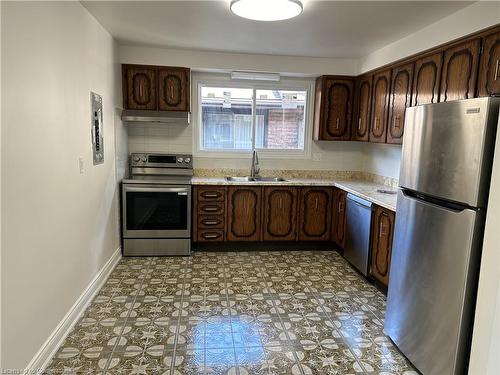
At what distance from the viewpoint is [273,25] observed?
3.03m

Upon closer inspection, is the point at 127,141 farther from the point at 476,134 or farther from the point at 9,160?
the point at 476,134

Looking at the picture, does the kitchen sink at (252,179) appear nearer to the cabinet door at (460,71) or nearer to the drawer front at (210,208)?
the drawer front at (210,208)

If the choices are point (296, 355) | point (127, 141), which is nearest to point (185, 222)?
point (127, 141)

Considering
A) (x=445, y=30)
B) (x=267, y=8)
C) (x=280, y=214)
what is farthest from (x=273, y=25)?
(x=280, y=214)

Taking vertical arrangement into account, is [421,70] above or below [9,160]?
above

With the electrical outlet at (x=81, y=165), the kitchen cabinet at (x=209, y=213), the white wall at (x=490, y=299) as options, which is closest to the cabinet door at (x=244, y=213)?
the kitchen cabinet at (x=209, y=213)

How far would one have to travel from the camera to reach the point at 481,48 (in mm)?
2365

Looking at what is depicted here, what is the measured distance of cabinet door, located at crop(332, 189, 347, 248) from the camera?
160 inches

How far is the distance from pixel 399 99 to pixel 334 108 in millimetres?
1083

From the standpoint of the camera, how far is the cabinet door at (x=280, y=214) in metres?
4.19

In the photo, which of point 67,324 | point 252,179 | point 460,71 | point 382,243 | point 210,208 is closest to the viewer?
point 67,324

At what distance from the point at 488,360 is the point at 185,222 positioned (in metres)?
3.03

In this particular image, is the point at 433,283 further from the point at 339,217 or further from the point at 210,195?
the point at 210,195

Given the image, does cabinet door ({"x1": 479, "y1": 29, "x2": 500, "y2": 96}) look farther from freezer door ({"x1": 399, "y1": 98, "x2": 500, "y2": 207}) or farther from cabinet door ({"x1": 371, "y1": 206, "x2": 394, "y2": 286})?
cabinet door ({"x1": 371, "y1": 206, "x2": 394, "y2": 286})
